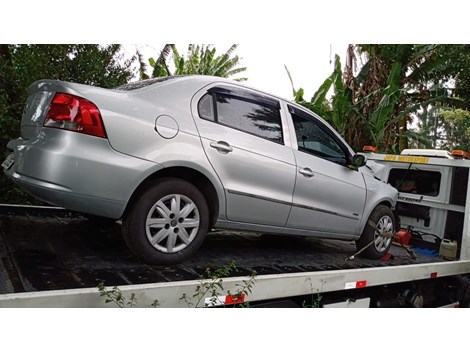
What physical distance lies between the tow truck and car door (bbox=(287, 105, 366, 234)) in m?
0.37

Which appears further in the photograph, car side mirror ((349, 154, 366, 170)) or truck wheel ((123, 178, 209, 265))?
car side mirror ((349, 154, 366, 170))

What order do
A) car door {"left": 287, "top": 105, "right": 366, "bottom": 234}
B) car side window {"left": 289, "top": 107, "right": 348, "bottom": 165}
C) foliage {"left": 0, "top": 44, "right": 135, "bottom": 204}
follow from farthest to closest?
foliage {"left": 0, "top": 44, "right": 135, "bottom": 204} → car side window {"left": 289, "top": 107, "right": 348, "bottom": 165} → car door {"left": 287, "top": 105, "right": 366, "bottom": 234}

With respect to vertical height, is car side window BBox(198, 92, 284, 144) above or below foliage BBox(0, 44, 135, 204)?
below

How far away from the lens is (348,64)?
966 centimetres

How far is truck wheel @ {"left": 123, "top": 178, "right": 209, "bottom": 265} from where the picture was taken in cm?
252

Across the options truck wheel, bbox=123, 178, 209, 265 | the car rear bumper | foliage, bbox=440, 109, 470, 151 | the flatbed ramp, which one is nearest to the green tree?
the flatbed ramp

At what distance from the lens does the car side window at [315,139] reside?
3.44m

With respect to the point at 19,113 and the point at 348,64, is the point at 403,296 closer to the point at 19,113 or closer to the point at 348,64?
the point at 19,113

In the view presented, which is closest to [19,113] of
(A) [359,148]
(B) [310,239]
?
(B) [310,239]

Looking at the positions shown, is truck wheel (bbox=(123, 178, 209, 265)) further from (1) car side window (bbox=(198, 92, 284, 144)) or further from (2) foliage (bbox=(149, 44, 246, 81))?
(2) foliage (bbox=(149, 44, 246, 81))

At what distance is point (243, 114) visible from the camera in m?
3.09

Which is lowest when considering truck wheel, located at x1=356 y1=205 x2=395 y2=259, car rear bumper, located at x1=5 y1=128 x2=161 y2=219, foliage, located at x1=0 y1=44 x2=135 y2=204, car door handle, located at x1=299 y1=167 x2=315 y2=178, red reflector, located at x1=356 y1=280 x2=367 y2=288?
red reflector, located at x1=356 y1=280 x2=367 y2=288

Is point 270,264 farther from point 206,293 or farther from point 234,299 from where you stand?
point 206,293

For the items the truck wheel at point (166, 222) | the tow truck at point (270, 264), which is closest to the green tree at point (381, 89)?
the tow truck at point (270, 264)
